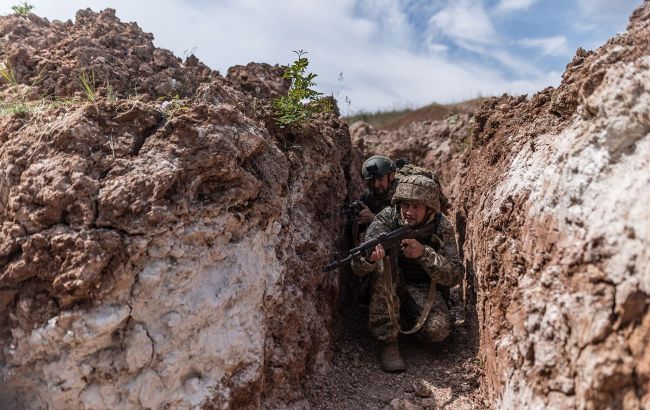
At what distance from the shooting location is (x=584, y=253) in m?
2.84

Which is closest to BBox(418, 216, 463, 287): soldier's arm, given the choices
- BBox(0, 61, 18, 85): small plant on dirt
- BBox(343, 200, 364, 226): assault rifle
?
BBox(343, 200, 364, 226): assault rifle

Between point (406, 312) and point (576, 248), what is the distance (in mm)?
2210

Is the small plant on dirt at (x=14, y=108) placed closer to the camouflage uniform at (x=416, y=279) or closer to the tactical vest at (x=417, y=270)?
the camouflage uniform at (x=416, y=279)

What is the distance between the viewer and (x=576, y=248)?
2910 mm

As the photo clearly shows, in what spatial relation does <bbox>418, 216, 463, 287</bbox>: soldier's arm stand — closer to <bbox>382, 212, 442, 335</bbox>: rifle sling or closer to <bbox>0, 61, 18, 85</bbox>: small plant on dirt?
<bbox>382, 212, 442, 335</bbox>: rifle sling

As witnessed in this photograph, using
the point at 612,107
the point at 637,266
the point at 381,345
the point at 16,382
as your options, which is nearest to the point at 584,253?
the point at 637,266

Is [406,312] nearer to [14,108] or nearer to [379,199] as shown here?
[379,199]

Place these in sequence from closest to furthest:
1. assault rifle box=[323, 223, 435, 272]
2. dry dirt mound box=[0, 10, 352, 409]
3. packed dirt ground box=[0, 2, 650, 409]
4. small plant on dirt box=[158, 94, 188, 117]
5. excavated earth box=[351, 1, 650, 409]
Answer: excavated earth box=[351, 1, 650, 409] < packed dirt ground box=[0, 2, 650, 409] < dry dirt mound box=[0, 10, 352, 409] < small plant on dirt box=[158, 94, 188, 117] < assault rifle box=[323, 223, 435, 272]

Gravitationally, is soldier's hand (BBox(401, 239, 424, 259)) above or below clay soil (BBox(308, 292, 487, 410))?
above

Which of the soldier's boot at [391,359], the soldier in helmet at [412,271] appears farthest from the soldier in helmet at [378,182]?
the soldier's boot at [391,359]

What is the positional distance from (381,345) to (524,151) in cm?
217

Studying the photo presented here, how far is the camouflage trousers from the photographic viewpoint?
4.53 metres

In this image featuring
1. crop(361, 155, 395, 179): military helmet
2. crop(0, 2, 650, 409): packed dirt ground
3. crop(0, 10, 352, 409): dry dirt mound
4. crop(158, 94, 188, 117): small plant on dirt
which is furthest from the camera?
crop(361, 155, 395, 179): military helmet

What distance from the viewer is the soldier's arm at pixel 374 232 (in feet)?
14.8
